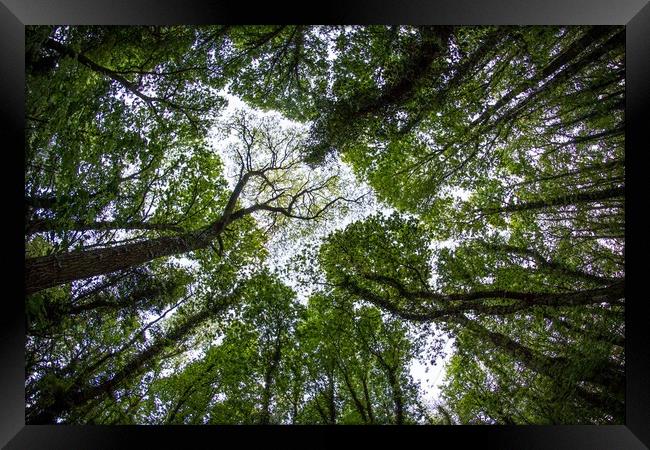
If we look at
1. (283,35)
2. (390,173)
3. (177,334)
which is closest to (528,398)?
(390,173)

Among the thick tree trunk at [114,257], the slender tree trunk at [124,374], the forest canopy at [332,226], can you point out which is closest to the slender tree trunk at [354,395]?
the forest canopy at [332,226]

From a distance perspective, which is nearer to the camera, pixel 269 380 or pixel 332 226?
pixel 269 380

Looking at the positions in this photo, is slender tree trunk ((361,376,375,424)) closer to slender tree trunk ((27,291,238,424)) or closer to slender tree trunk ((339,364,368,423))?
slender tree trunk ((339,364,368,423))

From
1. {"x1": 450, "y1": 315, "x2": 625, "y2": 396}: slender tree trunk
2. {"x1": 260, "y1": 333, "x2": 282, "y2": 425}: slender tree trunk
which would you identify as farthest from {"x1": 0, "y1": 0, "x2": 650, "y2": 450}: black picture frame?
{"x1": 260, "y1": 333, "x2": 282, "y2": 425}: slender tree trunk

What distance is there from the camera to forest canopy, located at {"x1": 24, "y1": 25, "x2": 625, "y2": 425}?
5.10 m

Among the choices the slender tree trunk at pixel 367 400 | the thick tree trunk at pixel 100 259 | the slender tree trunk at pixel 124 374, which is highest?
the thick tree trunk at pixel 100 259

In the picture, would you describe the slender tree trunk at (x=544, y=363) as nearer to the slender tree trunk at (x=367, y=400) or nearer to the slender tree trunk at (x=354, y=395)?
the slender tree trunk at (x=367, y=400)

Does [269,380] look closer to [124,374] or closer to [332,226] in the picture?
[124,374]
